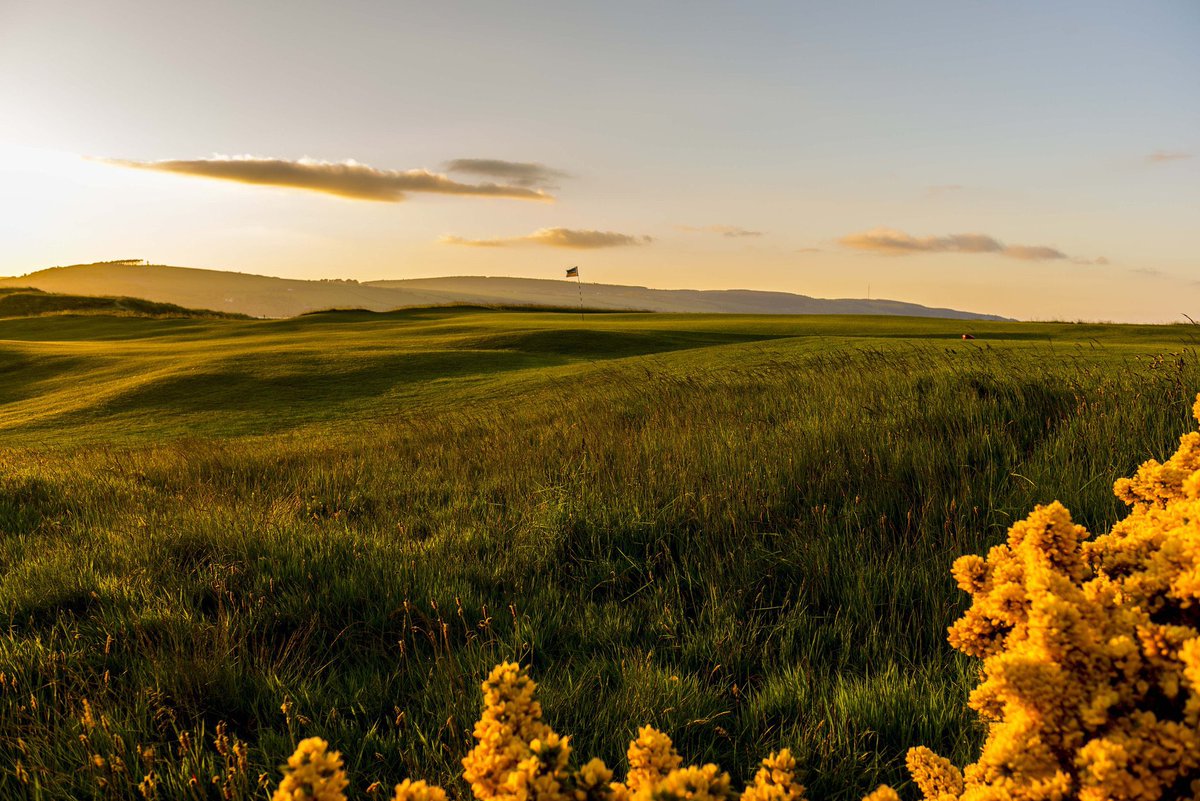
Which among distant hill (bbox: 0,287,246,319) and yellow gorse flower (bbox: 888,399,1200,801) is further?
distant hill (bbox: 0,287,246,319)

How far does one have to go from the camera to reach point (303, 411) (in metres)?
18.7

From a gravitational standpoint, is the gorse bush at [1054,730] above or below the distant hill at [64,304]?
below

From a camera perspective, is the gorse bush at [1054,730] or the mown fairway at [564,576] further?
the mown fairway at [564,576]

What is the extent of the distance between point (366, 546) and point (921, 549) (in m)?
4.17

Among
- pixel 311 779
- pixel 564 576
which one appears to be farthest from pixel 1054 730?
pixel 564 576

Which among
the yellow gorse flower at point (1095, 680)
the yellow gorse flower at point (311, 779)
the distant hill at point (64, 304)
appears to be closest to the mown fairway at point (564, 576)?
the yellow gorse flower at point (1095, 680)

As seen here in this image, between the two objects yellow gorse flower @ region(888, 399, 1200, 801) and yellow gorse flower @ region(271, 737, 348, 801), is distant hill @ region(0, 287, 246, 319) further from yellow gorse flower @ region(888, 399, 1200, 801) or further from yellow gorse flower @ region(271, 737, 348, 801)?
yellow gorse flower @ region(888, 399, 1200, 801)

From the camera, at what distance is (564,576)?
512 centimetres

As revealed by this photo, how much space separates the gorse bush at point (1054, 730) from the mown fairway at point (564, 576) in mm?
1577

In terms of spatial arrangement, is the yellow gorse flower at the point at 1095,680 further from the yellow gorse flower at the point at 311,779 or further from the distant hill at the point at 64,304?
the distant hill at the point at 64,304

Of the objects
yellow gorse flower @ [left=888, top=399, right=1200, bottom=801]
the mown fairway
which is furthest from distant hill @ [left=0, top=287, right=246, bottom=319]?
yellow gorse flower @ [left=888, top=399, right=1200, bottom=801]

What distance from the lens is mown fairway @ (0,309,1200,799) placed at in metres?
3.31

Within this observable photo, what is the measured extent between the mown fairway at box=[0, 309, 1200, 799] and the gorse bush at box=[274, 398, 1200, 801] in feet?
5.17

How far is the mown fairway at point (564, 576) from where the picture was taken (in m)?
3.31
